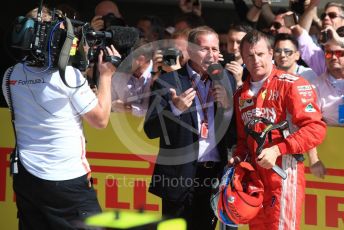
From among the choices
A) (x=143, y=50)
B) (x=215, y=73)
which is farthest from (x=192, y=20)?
(x=215, y=73)

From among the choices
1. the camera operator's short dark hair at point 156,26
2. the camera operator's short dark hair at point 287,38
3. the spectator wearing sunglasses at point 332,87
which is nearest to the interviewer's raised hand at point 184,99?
the spectator wearing sunglasses at point 332,87

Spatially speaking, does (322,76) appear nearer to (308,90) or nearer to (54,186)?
(308,90)

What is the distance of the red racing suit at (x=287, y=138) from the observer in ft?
14.4

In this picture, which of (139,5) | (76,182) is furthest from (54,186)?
(139,5)

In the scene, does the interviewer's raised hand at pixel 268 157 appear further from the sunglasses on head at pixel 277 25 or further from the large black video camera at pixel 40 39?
the sunglasses on head at pixel 277 25

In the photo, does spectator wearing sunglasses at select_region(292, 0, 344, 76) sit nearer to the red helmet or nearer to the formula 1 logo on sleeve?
the formula 1 logo on sleeve

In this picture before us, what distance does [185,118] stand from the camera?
482cm

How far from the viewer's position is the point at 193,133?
483 cm

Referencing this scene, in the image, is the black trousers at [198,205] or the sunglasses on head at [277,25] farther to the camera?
the sunglasses on head at [277,25]

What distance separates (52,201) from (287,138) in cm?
147

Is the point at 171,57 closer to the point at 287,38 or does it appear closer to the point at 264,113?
the point at 264,113

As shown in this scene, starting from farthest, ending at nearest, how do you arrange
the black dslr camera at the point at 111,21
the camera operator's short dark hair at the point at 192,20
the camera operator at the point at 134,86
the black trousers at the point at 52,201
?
the camera operator's short dark hair at the point at 192,20, the black dslr camera at the point at 111,21, the camera operator at the point at 134,86, the black trousers at the point at 52,201

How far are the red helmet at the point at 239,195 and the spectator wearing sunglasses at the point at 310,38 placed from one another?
170 cm

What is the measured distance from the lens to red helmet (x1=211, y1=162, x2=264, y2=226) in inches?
175
